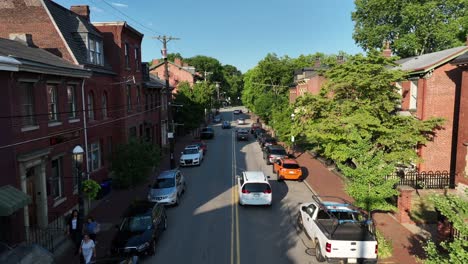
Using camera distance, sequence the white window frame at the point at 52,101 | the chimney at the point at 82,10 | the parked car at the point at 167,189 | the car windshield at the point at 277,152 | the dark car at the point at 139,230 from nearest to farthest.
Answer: the dark car at the point at 139,230 < the white window frame at the point at 52,101 < the parked car at the point at 167,189 < the chimney at the point at 82,10 < the car windshield at the point at 277,152

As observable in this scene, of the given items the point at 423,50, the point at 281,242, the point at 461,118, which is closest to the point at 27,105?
the point at 281,242

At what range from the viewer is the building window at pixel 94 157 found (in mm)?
22531

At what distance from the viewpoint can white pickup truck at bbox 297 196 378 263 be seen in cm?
1182

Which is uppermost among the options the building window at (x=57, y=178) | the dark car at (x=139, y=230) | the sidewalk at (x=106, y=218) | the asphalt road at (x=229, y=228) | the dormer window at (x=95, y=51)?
the dormer window at (x=95, y=51)

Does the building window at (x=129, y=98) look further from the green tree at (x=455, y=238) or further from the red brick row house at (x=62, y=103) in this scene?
the green tree at (x=455, y=238)

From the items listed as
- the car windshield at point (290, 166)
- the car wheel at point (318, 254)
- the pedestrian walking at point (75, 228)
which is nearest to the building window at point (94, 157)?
the pedestrian walking at point (75, 228)

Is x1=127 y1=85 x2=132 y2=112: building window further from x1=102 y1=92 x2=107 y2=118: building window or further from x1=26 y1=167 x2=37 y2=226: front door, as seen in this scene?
x1=26 y1=167 x2=37 y2=226: front door

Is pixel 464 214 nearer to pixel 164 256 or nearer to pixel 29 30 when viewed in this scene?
pixel 164 256

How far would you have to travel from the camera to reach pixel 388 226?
1658cm

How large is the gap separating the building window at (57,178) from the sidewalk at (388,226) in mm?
13883

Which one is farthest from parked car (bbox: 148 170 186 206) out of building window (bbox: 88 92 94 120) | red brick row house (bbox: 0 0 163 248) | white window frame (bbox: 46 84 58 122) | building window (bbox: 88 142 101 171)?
white window frame (bbox: 46 84 58 122)

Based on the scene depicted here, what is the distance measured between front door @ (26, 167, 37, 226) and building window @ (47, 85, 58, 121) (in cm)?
283

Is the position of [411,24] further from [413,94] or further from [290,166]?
[290,166]

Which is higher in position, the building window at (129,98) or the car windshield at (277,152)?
the building window at (129,98)
